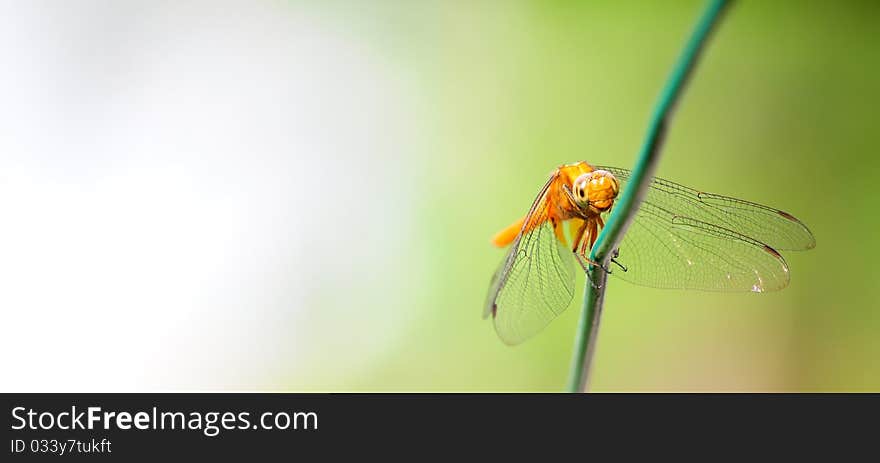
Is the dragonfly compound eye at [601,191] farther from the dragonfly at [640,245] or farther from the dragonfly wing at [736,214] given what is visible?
the dragonfly wing at [736,214]

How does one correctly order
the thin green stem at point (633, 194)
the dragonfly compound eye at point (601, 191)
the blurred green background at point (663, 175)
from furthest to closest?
the blurred green background at point (663, 175) → the dragonfly compound eye at point (601, 191) → the thin green stem at point (633, 194)

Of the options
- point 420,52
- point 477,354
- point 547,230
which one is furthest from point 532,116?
point 547,230

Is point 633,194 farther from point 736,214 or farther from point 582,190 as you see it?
point 736,214

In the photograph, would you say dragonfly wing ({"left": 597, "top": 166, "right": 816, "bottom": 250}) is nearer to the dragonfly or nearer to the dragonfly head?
the dragonfly

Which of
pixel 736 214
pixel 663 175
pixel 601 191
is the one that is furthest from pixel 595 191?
pixel 663 175

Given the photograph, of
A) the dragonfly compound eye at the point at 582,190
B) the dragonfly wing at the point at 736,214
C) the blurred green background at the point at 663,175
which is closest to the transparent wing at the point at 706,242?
the dragonfly wing at the point at 736,214

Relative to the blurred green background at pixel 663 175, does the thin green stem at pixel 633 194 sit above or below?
below
